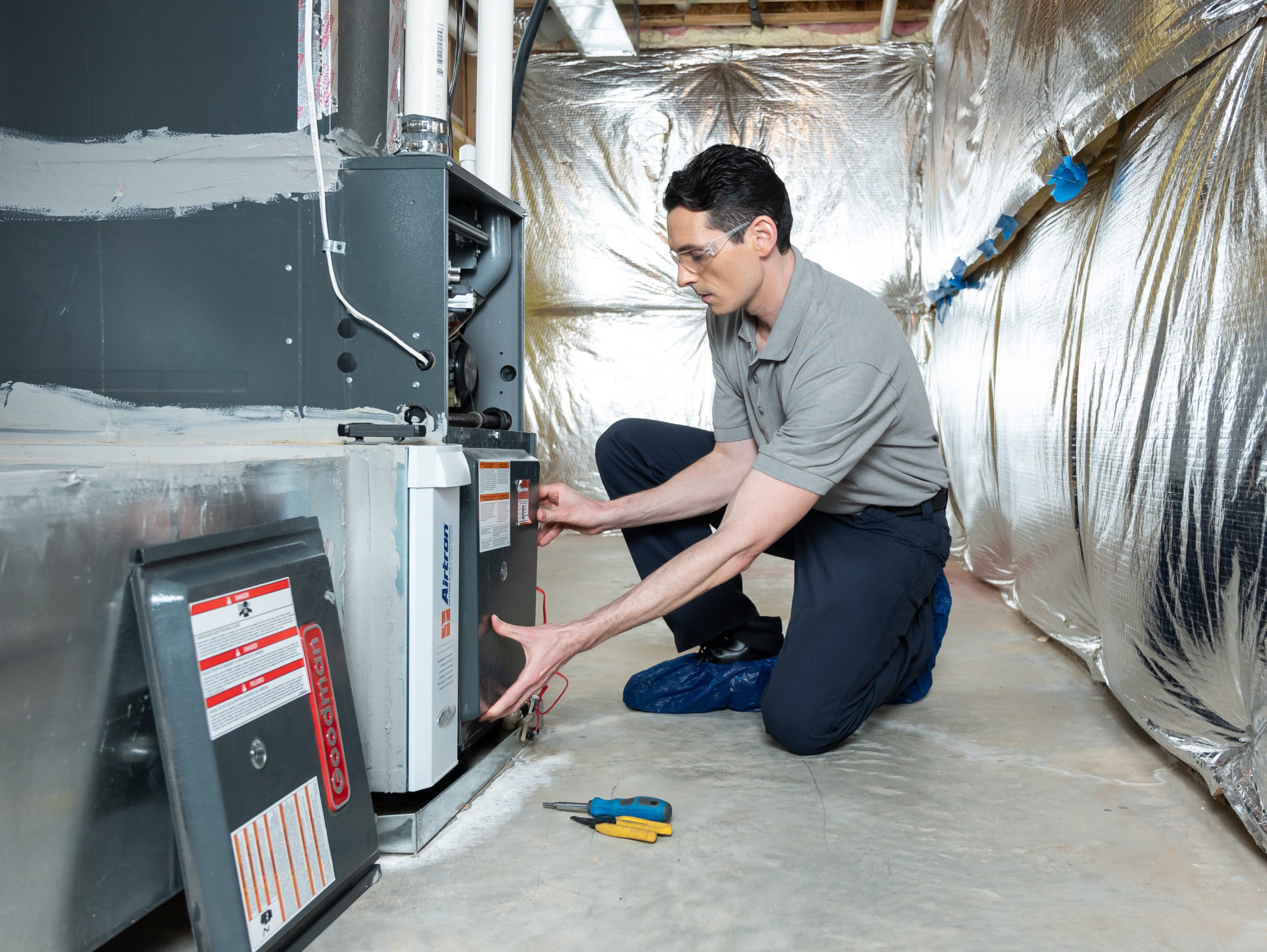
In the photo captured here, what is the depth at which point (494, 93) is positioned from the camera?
155 centimetres

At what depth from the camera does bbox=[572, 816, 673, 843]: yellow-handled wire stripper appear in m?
1.15

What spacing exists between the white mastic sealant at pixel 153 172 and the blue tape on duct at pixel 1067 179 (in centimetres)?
153

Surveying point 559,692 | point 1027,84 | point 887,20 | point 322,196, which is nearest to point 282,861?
point 322,196

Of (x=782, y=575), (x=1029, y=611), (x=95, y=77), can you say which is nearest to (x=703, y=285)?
(x=95, y=77)

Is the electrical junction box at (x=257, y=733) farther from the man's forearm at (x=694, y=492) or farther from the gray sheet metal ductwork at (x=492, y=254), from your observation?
the man's forearm at (x=694, y=492)

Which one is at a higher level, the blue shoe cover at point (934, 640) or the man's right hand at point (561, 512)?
the man's right hand at point (561, 512)

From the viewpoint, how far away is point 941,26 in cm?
370

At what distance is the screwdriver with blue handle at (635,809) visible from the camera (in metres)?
1.18

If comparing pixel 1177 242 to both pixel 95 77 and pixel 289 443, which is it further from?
pixel 95 77

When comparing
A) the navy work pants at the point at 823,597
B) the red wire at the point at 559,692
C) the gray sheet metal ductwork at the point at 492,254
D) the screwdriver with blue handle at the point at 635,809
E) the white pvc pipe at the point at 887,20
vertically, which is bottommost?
the red wire at the point at 559,692

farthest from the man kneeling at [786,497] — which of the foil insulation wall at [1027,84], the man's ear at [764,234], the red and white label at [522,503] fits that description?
the foil insulation wall at [1027,84]

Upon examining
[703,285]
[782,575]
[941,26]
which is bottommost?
[782,575]

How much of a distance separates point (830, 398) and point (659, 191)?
314 centimetres

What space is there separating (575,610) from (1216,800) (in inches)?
61.7
